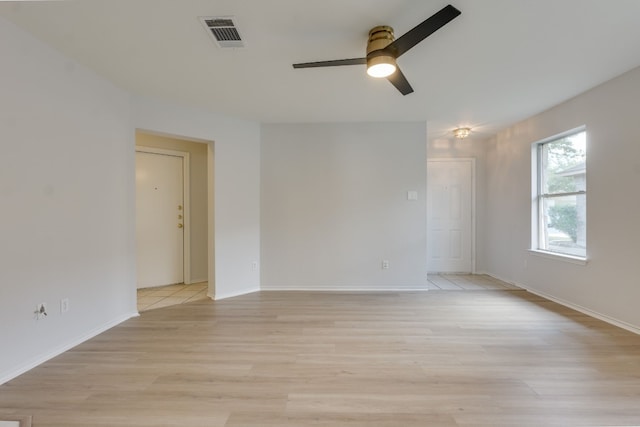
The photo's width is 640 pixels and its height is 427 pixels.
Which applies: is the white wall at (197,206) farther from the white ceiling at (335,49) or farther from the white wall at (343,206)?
the white ceiling at (335,49)

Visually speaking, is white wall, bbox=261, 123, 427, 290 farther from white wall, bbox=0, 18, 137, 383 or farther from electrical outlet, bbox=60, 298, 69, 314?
electrical outlet, bbox=60, 298, 69, 314

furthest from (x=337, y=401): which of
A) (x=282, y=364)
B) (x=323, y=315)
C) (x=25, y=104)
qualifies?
(x=25, y=104)

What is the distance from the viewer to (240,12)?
74.6 inches

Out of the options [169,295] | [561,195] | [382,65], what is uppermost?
[382,65]

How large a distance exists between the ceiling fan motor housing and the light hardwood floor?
87.7 inches

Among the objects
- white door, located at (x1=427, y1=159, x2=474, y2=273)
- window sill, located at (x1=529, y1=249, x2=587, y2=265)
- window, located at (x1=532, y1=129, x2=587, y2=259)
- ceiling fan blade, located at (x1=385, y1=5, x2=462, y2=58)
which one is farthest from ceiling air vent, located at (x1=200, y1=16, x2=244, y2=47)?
window sill, located at (x1=529, y1=249, x2=587, y2=265)

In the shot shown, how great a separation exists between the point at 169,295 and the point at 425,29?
166 inches

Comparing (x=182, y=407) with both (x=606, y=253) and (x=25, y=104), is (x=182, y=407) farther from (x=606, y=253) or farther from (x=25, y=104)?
(x=606, y=253)

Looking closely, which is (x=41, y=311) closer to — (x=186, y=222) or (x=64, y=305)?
(x=64, y=305)

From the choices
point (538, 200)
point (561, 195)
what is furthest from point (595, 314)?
point (538, 200)

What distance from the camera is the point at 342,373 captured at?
6.66 feet

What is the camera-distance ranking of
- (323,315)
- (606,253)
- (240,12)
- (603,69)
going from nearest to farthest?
(240,12)
(603,69)
(606,253)
(323,315)

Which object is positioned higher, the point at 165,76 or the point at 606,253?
the point at 165,76

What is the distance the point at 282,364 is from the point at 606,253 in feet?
11.4
